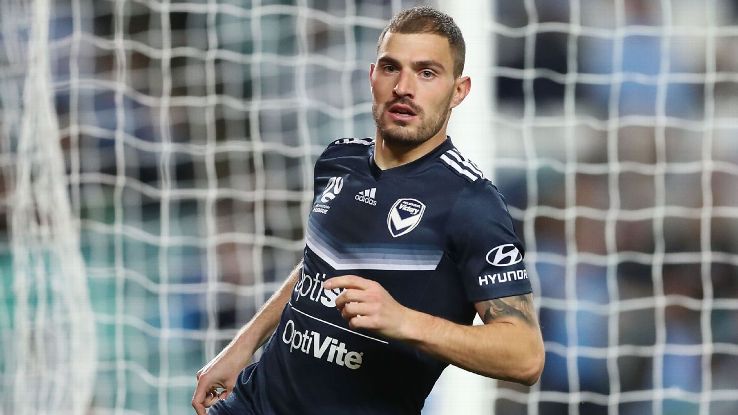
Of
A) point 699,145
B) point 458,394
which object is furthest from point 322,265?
point 699,145

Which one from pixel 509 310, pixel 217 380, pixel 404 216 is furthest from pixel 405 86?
pixel 217 380

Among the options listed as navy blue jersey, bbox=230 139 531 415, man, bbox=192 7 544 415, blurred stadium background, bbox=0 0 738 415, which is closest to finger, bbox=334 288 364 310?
man, bbox=192 7 544 415

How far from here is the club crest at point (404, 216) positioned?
7.73 feet

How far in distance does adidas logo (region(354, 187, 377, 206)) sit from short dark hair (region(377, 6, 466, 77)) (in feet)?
1.00

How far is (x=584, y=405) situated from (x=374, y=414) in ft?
8.91

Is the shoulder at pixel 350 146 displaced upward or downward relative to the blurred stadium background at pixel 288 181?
upward

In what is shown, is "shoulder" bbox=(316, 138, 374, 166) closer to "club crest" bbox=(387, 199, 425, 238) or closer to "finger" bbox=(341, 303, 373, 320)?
"club crest" bbox=(387, 199, 425, 238)

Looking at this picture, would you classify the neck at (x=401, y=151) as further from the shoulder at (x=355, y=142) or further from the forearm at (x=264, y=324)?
the forearm at (x=264, y=324)

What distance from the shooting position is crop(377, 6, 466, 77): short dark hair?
2453 mm

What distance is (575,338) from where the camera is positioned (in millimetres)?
4746

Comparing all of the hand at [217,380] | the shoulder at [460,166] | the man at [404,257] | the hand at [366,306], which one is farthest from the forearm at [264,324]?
the hand at [366,306]

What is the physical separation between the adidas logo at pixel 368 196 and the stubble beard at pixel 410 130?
0.38 ft

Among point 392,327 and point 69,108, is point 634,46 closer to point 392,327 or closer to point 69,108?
point 69,108

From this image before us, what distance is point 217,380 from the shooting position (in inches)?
108
